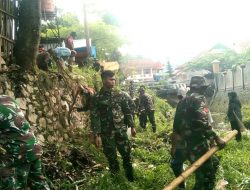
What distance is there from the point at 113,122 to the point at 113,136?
0.25m

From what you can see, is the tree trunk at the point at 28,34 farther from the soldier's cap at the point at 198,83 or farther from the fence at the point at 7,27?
the soldier's cap at the point at 198,83

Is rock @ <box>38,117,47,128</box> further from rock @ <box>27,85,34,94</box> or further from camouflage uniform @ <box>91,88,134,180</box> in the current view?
camouflage uniform @ <box>91,88,134,180</box>

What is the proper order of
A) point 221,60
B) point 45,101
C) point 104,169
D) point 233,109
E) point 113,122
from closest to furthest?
point 113,122 → point 104,169 → point 45,101 → point 233,109 → point 221,60

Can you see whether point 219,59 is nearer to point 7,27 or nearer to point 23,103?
point 7,27

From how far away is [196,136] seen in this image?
5605mm

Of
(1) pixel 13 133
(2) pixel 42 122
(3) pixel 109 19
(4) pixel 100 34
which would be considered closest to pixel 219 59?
(3) pixel 109 19

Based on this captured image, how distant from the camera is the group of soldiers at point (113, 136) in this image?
357cm

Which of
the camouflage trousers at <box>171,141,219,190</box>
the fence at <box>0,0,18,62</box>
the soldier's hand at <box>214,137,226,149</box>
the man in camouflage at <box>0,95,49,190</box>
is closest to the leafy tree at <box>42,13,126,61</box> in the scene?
the fence at <box>0,0,18,62</box>

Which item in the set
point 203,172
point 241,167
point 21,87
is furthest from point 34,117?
point 241,167

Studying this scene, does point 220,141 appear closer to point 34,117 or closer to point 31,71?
point 34,117

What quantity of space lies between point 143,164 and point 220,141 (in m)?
3.51

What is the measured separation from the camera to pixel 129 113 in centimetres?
664

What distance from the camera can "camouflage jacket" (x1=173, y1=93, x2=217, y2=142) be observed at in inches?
214

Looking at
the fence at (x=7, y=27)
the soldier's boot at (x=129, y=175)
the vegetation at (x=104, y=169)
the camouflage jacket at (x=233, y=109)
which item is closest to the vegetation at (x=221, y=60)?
the camouflage jacket at (x=233, y=109)
